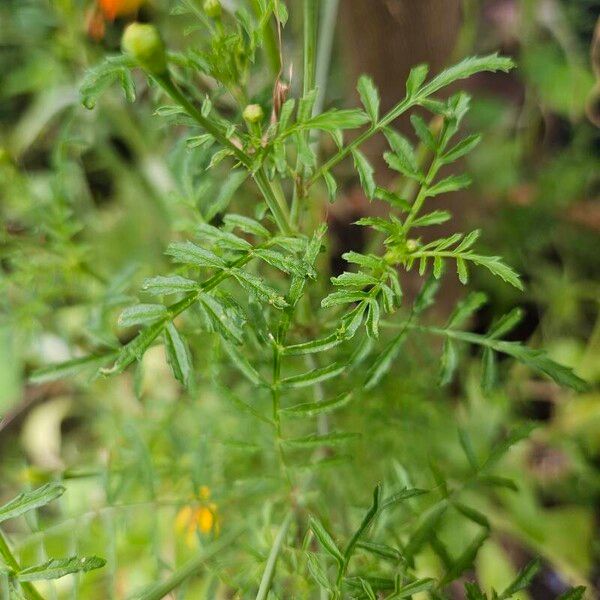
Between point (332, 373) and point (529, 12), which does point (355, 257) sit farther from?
point (529, 12)

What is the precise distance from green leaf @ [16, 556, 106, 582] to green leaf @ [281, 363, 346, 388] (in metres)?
0.15

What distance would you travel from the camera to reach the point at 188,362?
15.8 inches

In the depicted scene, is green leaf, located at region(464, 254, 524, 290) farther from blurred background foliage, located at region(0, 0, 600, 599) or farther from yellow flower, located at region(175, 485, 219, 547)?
yellow flower, located at region(175, 485, 219, 547)

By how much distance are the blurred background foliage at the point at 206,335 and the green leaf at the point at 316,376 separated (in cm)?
6

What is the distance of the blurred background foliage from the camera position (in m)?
0.65

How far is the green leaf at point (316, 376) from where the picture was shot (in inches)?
17.2

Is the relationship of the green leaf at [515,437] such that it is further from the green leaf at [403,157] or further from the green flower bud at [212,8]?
the green flower bud at [212,8]

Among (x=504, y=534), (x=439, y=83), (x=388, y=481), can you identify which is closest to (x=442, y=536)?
(x=388, y=481)

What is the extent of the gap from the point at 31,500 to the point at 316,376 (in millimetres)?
186

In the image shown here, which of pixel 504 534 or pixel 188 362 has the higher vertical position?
pixel 188 362

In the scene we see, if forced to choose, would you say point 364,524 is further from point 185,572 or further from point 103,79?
point 103,79

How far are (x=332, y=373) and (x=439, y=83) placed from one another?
188 millimetres

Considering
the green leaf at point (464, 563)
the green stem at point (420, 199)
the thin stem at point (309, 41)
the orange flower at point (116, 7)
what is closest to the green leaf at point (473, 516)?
the green leaf at point (464, 563)

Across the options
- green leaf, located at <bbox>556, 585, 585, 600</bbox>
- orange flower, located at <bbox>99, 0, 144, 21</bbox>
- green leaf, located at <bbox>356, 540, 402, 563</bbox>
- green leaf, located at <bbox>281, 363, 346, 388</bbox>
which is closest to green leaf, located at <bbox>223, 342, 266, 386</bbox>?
green leaf, located at <bbox>281, 363, 346, 388</bbox>
